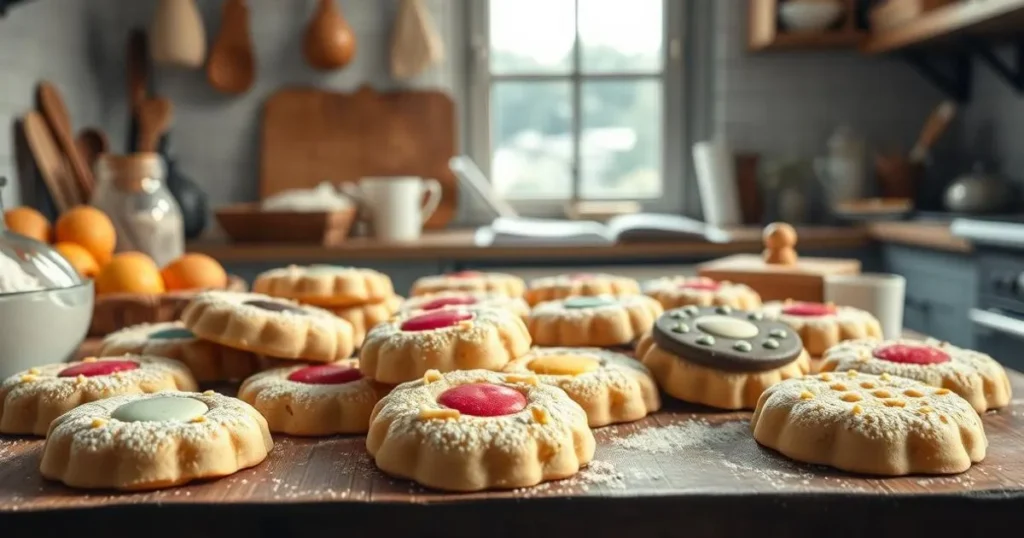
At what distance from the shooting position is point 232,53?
350cm

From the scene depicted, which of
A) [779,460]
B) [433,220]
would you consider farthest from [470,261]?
[779,460]

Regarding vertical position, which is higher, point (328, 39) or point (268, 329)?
point (328, 39)

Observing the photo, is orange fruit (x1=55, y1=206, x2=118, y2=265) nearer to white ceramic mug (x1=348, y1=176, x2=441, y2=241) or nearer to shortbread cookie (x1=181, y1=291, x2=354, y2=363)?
shortbread cookie (x1=181, y1=291, x2=354, y2=363)

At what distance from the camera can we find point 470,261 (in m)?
2.96

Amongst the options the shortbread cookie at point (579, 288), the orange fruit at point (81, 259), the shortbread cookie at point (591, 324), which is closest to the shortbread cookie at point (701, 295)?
the shortbread cookie at point (579, 288)

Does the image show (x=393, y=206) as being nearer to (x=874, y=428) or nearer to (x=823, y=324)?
Answer: (x=823, y=324)

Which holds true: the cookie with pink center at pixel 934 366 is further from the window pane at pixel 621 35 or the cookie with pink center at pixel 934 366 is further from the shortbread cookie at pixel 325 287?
the window pane at pixel 621 35

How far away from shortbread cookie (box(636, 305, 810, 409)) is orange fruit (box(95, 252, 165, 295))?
0.78 meters

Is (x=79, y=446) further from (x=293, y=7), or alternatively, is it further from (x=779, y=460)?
(x=293, y=7)

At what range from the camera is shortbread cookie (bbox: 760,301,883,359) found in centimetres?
125

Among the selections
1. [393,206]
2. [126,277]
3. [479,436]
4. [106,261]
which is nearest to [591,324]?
[479,436]

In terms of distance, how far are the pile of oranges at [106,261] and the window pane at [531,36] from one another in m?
2.23

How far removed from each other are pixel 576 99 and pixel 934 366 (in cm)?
274

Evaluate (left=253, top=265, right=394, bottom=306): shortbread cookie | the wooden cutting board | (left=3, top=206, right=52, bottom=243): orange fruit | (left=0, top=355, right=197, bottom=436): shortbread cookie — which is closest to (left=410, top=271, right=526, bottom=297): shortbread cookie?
(left=253, top=265, right=394, bottom=306): shortbread cookie
